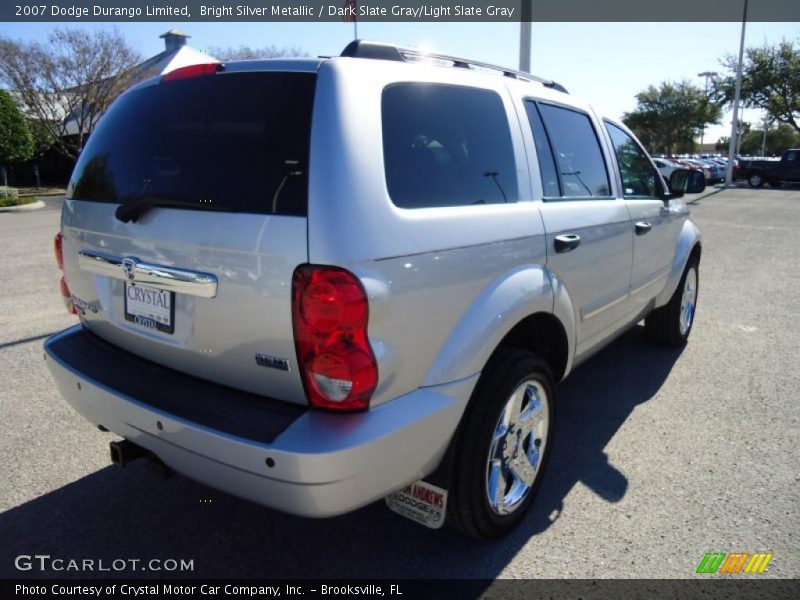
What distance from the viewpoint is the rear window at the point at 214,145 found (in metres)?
1.97

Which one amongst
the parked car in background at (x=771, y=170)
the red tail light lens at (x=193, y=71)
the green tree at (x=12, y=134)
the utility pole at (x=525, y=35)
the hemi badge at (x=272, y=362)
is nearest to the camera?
the hemi badge at (x=272, y=362)

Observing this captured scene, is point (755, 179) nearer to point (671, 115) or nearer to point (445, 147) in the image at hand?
point (671, 115)

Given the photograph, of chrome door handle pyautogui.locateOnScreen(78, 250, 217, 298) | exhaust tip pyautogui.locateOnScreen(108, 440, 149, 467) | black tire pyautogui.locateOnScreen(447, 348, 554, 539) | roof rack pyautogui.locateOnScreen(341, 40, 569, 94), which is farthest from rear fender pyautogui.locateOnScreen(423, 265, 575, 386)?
exhaust tip pyautogui.locateOnScreen(108, 440, 149, 467)

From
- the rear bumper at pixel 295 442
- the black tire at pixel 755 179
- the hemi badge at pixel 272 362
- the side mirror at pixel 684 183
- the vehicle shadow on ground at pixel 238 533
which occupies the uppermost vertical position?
the black tire at pixel 755 179

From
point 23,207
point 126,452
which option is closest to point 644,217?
point 126,452

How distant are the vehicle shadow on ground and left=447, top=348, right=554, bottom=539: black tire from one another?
19cm

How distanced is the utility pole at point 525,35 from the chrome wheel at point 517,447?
7447 mm

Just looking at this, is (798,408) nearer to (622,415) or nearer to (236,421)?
(622,415)

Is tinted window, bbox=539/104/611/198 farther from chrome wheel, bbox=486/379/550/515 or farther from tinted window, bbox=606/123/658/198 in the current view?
chrome wheel, bbox=486/379/550/515

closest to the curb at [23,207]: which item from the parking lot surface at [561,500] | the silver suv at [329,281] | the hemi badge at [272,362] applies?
the parking lot surface at [561,500]

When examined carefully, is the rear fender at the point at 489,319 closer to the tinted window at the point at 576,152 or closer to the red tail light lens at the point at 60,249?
the tinted window at the point at 576,152

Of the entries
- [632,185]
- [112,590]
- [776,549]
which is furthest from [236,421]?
[632,185]

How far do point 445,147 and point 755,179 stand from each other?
3372 centimetres

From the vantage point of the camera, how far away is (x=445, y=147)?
2.33 meters
